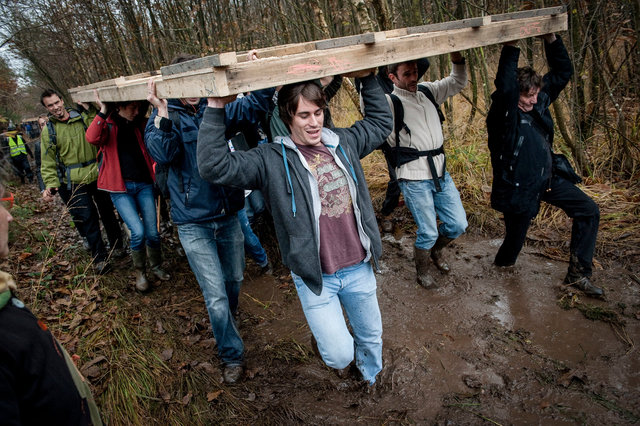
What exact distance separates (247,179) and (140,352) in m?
2.22

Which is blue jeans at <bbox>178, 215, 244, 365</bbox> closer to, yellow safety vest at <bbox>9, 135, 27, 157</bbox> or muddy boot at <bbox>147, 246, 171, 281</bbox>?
muddy boot at <bbox>147, 246, 171, 281</bbox>

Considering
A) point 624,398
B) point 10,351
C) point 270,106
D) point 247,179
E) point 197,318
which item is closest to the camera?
point 10,351

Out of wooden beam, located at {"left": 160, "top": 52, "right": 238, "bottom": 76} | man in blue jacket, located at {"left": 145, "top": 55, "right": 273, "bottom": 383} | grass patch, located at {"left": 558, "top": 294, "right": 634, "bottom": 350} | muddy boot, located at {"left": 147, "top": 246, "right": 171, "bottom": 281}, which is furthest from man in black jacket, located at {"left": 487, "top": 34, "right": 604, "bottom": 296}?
muddy boot, located at {"left": 147, "top": 246, "right": 171, "bottom": 281}

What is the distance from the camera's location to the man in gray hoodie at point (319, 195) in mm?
2262

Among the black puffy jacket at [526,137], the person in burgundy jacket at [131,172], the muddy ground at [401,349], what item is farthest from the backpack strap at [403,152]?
the person in burgundy jacket at [131,172]

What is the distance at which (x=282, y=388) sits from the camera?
3.20m

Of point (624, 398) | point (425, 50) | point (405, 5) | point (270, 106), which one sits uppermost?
point (405, 5)

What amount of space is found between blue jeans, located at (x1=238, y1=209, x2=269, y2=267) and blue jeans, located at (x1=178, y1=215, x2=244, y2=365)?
45.1 inches

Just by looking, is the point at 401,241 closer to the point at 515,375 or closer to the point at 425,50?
the point at 515,375

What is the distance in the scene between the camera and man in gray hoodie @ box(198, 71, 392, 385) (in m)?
2.26

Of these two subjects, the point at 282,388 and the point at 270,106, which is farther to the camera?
the point at 282,388

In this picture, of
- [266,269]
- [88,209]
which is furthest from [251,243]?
[88,209]

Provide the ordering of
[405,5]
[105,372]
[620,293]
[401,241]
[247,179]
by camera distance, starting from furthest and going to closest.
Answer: [405,5], [401,241], [620,293], [105,372], [247,179]

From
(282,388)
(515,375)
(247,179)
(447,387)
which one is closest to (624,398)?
(515,375)
